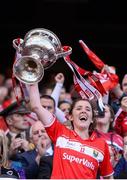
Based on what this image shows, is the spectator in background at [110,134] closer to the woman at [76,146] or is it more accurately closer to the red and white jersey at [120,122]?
the red and white jersey at [120,122]

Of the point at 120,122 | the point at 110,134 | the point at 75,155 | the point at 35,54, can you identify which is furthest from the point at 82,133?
the point at 120,122

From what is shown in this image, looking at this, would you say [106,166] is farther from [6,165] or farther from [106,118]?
[106,118]

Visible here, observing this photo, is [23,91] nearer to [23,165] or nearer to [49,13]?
[23,165]

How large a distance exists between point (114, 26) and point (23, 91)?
7810 millimetres

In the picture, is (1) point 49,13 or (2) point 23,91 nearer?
(2) point 23,91

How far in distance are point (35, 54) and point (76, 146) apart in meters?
0.80

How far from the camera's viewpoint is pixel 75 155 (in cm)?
602

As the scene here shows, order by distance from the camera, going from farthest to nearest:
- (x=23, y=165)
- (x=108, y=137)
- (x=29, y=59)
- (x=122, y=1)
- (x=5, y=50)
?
(x=5, y=50)
(x=122, y=1)
(x=108, y=137)
(x=23, y=165)
(x=29, y=59)

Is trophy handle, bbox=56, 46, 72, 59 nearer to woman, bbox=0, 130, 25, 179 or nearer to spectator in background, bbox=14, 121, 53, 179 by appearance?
woman, bbox=0, 130, 25, 179

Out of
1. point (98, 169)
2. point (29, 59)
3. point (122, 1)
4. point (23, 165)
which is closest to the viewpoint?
point (29, 59)

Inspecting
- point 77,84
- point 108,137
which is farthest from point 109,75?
point 77,84

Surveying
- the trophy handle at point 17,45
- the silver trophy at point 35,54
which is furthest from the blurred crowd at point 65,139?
the trophy handle at point 17,45

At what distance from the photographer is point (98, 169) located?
6207 mm

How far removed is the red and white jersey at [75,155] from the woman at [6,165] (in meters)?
0.36
